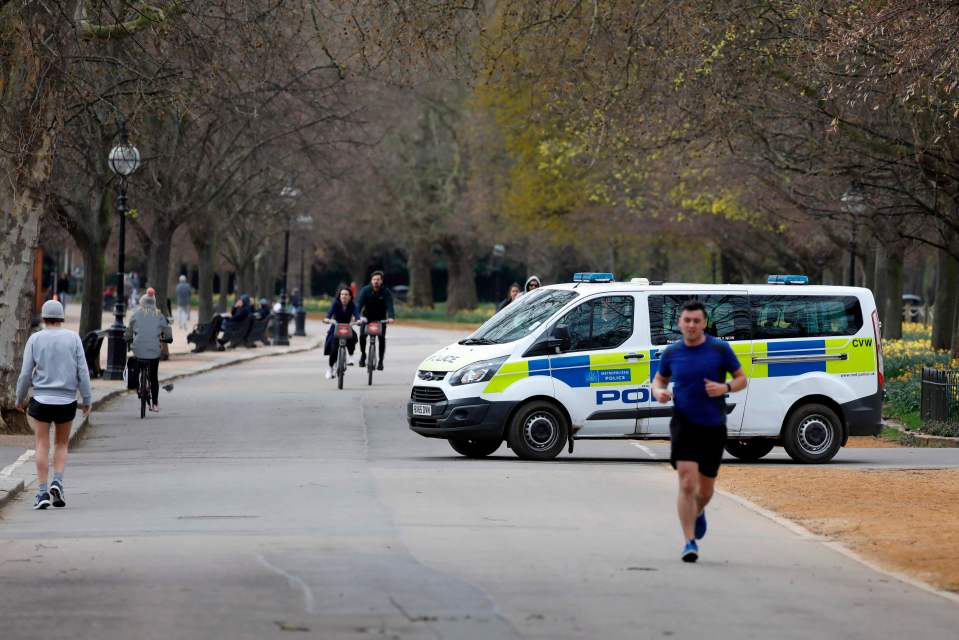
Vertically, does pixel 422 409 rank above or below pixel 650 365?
below

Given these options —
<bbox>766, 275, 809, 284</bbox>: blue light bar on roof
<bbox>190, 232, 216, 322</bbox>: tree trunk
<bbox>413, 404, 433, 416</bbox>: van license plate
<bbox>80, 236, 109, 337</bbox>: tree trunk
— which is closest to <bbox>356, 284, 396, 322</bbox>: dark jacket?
<bbox>80, 236, 109, 337</bbox>: tree trunk

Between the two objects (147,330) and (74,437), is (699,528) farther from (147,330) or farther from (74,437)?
(147,330)

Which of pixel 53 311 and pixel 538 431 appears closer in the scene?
pixel 53 311

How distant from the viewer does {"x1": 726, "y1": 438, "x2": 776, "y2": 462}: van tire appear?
64.1 ft

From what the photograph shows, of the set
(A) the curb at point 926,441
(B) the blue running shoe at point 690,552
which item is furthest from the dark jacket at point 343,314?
(B) the blue running shoe at point 690,552

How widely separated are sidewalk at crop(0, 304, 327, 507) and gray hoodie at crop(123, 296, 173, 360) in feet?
5.51

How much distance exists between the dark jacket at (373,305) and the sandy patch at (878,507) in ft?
44.9

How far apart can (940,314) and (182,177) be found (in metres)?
17.8

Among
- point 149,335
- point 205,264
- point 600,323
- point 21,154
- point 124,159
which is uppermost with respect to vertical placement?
point 124,159

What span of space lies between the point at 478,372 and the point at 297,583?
8.71 m

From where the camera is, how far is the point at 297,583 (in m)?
9.62

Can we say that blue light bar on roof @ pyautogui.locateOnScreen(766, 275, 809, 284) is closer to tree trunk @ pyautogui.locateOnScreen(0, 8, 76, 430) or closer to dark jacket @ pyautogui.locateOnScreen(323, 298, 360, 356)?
tree trunk @ pyautogui.locateOnScreen(0, 8, 76, 430)

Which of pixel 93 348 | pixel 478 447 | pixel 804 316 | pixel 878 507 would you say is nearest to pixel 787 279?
pixel 804 316

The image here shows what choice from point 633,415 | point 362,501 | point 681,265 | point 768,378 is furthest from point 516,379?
point 681,265
